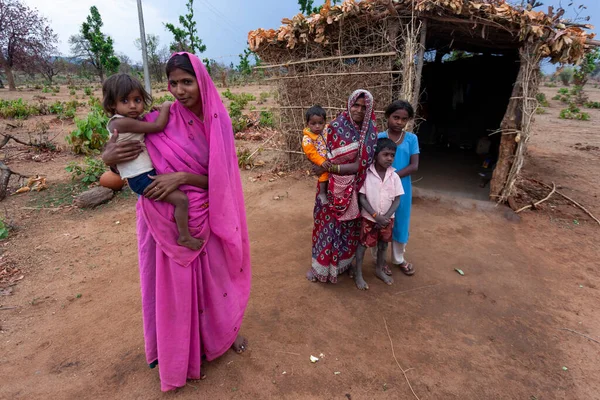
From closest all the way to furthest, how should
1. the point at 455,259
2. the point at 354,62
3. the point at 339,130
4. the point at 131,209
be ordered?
the point at 339,130 → the point at 455,259 → the point at 131,209 → the point at 354,62

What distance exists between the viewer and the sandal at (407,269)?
10.5 ft

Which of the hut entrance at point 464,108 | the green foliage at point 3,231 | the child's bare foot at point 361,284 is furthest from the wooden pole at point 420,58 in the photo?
the green foliage at point 3,231

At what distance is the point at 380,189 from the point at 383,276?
991mm

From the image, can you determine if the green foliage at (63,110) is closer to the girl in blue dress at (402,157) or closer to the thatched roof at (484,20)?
the thatched roof at (484,20)

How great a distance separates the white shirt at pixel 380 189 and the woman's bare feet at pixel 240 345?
4.43 feet

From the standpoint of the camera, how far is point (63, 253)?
3.71 metres

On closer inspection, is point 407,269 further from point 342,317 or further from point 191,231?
point 191,231

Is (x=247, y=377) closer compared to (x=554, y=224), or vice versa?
(x=247, y=377)

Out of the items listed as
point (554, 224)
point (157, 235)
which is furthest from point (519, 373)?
point (554, 224)

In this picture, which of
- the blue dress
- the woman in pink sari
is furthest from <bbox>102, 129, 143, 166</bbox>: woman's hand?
the blue dress

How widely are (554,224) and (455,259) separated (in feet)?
6.82

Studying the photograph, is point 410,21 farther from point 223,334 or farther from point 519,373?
point 223,334

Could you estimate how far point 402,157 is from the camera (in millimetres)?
2789

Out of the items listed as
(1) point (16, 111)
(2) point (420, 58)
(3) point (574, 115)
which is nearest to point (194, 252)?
(2) point (420, 58)
